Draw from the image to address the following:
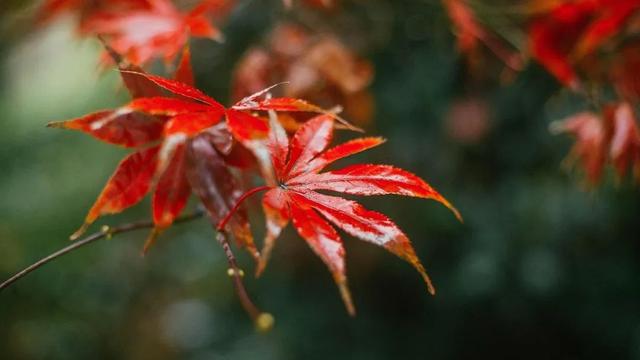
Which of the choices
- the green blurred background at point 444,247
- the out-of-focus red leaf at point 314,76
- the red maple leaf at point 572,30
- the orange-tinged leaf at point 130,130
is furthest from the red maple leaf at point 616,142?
the orange-tinged leaf at point 130,130

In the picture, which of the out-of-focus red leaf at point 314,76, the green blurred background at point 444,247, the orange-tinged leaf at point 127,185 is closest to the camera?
the orange-tinged leaf at point 127,185

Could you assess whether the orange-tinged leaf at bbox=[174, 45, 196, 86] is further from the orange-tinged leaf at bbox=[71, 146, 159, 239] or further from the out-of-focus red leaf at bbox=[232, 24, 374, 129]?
the out-of-focus red leaf at bbox=[232, 24, 374, 129]

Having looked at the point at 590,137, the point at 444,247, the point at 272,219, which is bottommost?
the point at 444,247

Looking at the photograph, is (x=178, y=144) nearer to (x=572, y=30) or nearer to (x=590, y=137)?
(x=590, y=137)

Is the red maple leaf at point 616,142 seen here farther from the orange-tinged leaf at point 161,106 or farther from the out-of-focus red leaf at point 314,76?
the orange-tinged leaf at point 161,106

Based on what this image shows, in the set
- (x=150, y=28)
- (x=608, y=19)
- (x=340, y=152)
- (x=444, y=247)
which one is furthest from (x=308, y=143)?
(x=444, y=247)

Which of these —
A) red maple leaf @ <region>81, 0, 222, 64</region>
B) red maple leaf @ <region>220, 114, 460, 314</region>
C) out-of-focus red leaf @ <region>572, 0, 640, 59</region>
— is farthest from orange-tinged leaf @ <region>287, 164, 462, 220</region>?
out-of-focus red leaf @ <region>572, 0, 640, 59</region>

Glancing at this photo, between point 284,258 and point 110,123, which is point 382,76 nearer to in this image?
point 284,258
